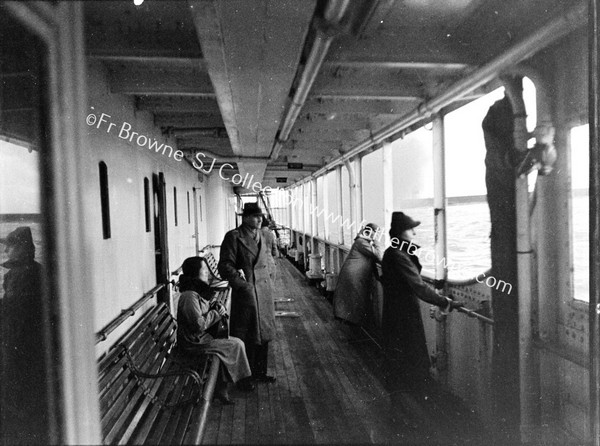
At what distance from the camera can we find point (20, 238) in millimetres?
1132

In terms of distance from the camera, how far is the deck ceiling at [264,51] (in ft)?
3.49

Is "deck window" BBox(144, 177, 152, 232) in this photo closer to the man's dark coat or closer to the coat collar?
the coat collar

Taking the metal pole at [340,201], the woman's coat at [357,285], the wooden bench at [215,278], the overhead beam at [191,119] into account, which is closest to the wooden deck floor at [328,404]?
the woman's coat at [357,285]

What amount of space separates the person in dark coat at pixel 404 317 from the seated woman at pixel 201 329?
914mm

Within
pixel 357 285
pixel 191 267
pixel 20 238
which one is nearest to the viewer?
pixel 20 238

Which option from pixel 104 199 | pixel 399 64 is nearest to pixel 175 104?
pixel 104 199

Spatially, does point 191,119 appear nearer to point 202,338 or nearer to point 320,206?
point 202,338

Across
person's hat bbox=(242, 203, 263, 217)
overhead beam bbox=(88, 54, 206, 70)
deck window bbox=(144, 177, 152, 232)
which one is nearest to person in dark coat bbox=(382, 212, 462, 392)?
person's hat bbox=(242, 203, 263, 217)

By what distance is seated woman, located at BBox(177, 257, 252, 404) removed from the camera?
2197mm

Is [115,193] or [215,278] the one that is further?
[215,278]

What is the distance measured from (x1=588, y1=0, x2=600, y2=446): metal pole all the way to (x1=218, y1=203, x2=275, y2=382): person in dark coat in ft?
7.10

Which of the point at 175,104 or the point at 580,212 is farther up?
the point at 175,104

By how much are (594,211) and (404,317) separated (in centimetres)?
145

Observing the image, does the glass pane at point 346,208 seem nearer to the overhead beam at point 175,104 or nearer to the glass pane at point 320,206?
the glass pane at point 320,206
